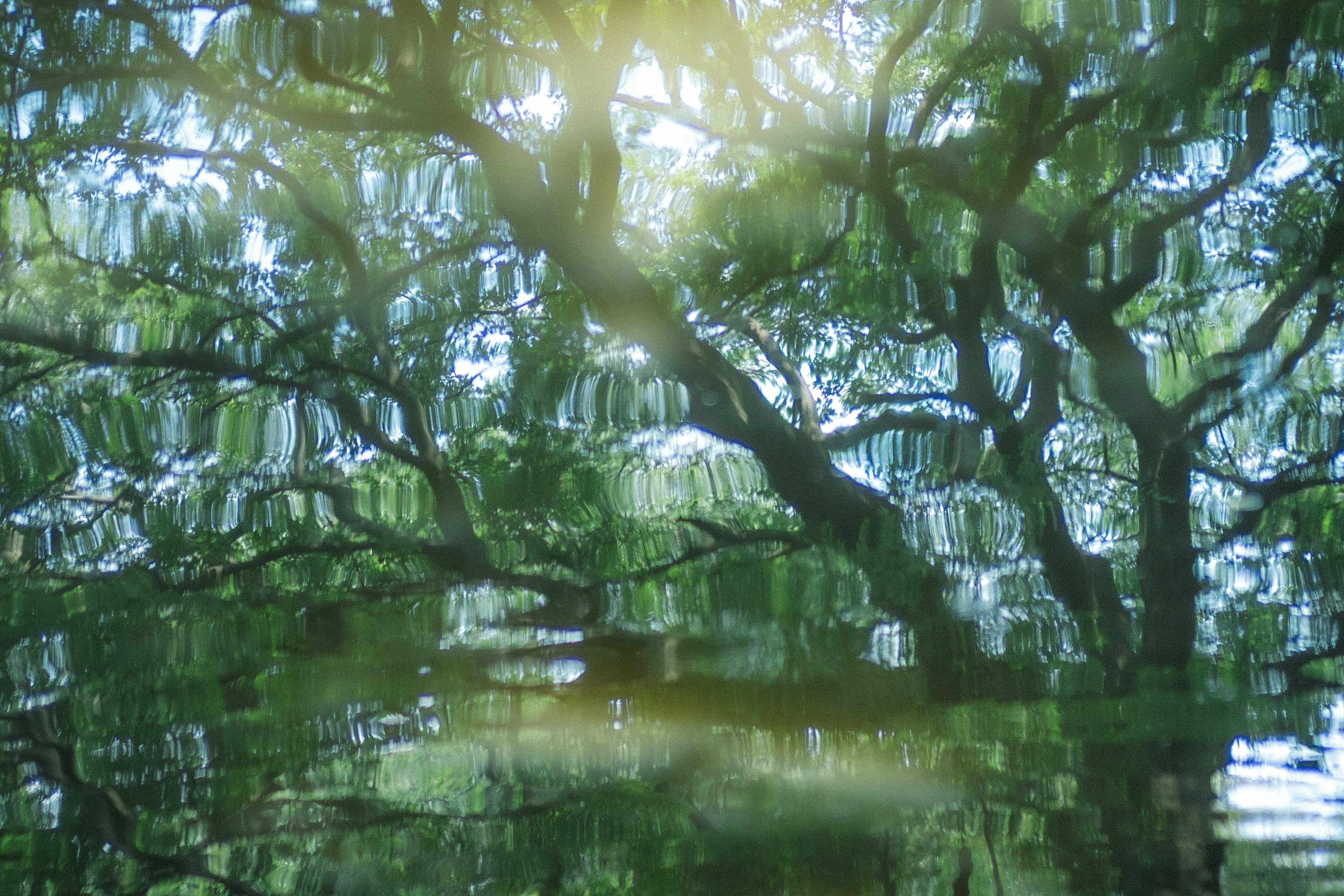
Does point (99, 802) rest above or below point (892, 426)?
below

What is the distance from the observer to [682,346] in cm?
115

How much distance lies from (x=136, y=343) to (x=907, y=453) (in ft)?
3.40

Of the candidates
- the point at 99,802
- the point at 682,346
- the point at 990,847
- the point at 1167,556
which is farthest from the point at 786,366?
the point at 99,802

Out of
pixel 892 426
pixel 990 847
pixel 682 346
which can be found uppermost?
pixel 682 346

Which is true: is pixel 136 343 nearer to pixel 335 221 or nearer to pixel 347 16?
pixel 335 221

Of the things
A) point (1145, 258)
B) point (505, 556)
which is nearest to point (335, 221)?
point (505, 556)

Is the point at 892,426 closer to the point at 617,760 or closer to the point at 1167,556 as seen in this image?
the point at 1167,556

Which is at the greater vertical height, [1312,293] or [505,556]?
[1312,293]

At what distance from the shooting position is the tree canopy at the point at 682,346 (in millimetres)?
1119

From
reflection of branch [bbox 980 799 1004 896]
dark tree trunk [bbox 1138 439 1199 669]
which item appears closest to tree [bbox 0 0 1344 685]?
dark tree trunk [bbox 1138 439 1199 669]

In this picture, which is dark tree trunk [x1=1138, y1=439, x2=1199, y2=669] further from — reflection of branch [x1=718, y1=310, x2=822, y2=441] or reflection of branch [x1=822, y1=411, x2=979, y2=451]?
reflection of branch [x1=718, y1=310, x2=822, y2=441]

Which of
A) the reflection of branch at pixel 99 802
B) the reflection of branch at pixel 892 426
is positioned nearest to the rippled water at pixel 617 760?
the reflection of branch at pixel 99 802

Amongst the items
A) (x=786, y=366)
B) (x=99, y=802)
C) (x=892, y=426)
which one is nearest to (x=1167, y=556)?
(x=892, y=426)

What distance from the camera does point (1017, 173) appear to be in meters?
1.20
